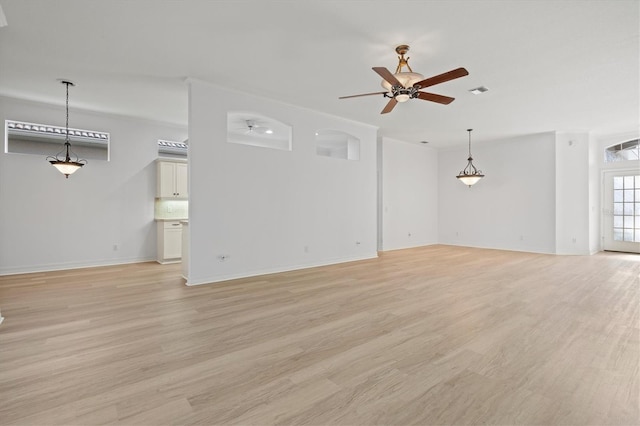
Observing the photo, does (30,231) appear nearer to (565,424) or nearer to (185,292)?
(185,292)

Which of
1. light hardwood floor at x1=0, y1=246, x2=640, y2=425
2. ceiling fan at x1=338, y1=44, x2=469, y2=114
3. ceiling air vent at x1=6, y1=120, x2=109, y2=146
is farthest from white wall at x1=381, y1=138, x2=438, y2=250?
ceiling air vent at x1=6, y1=120, x2=109, y2=146

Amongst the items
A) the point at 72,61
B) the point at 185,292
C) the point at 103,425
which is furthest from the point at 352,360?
the point at 72,61

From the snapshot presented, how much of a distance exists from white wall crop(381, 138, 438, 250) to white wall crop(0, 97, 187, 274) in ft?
18.7

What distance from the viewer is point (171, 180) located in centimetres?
699

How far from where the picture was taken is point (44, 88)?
Answer: 16.4ft

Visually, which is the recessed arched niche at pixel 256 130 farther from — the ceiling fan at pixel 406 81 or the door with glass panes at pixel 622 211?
the door with glass panes at pixel 622 211

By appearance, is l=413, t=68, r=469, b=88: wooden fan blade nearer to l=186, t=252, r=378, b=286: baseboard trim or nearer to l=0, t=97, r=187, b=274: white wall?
l=186, t=252, r=378, b=286: baseboard trim

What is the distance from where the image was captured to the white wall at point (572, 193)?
7672 millimetres

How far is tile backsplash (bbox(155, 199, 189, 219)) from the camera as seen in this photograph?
711cm

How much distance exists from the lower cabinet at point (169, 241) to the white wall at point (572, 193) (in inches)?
368

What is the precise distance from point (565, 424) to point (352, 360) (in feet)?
4.29

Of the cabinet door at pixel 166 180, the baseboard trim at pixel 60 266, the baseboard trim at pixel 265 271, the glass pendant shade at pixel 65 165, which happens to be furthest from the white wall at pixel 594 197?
the glass pendant shade at pixel 65 165

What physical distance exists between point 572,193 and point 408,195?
4.06 metres

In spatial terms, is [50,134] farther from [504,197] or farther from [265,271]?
[504,197]
